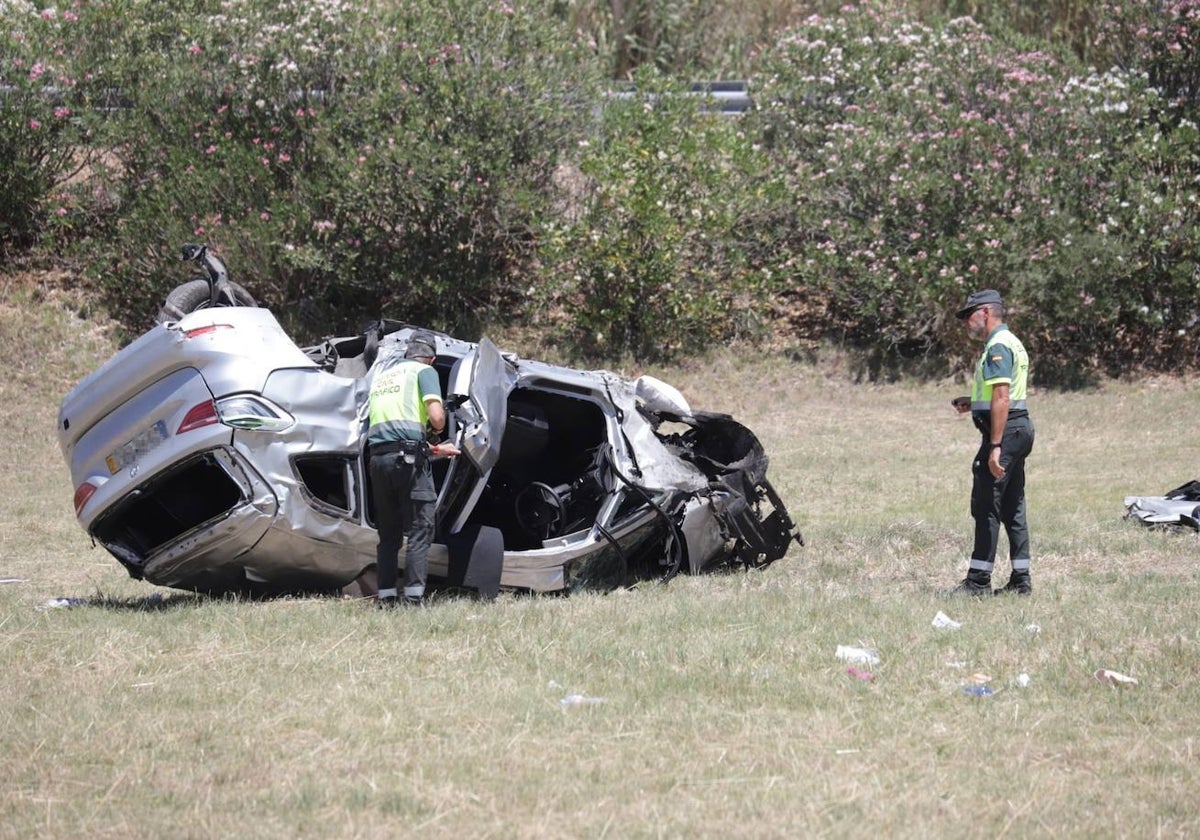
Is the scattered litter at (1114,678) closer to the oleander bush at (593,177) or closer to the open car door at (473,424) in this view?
the open car door at (473,424)

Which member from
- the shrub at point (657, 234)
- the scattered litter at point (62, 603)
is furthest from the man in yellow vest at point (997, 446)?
the shrub at point (657, 234)

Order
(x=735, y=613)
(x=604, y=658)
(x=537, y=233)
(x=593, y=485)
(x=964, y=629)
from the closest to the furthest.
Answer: (x=604, y=658)
(x=964, y=629)
(x=735, y=613)
(x=593, y=485)
(x=537, y=233)

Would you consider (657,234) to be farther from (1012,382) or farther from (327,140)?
(1012,382)

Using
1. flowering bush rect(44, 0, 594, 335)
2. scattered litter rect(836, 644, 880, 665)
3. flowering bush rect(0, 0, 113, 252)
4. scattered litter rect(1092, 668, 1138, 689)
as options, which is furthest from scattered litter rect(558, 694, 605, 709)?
flowering bush rect(0, 0, 113, 252)

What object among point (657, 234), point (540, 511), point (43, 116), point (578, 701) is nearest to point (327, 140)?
point (43, 116)

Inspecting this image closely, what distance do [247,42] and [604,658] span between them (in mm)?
15210

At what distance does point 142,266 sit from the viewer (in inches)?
780

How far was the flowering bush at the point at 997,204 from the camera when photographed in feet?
61.8

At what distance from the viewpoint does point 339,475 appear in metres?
7.89

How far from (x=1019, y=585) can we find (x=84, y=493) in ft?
16.7

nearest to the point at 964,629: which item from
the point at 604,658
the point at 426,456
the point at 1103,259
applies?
the point at 604,658

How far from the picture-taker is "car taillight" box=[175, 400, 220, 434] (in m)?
7.30

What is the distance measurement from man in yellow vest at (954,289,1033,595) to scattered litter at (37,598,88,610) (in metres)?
4.99

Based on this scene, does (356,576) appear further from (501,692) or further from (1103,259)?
(1103,259)
